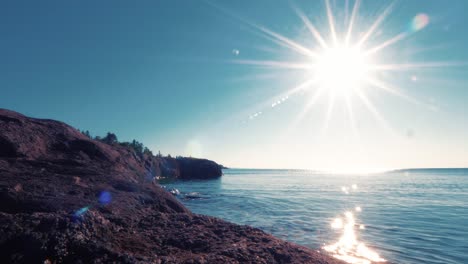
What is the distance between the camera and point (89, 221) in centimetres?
475

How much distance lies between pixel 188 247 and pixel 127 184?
18.0 feet

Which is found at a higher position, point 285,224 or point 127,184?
point 127,184

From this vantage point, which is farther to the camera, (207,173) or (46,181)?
(207,173)

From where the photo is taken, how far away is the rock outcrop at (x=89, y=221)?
4043 millimetres

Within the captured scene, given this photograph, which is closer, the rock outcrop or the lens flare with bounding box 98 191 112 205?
the rock outcrop

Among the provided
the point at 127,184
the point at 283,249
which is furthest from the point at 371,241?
the point at 127,184

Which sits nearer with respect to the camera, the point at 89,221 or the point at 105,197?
the point at 89,221

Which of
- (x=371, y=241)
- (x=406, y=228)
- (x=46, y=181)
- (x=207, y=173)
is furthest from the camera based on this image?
(x=207, y=173)

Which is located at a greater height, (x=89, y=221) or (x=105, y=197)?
(x=105, y=197)

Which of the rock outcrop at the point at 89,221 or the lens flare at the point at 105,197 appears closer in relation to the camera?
the rock outcrop at the point at 89,221

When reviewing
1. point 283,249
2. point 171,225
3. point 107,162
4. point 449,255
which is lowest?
point 449,255

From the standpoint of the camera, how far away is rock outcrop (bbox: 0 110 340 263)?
4043 millimetres

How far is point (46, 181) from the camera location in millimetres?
7867

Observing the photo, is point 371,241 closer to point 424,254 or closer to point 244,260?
point 424,254
